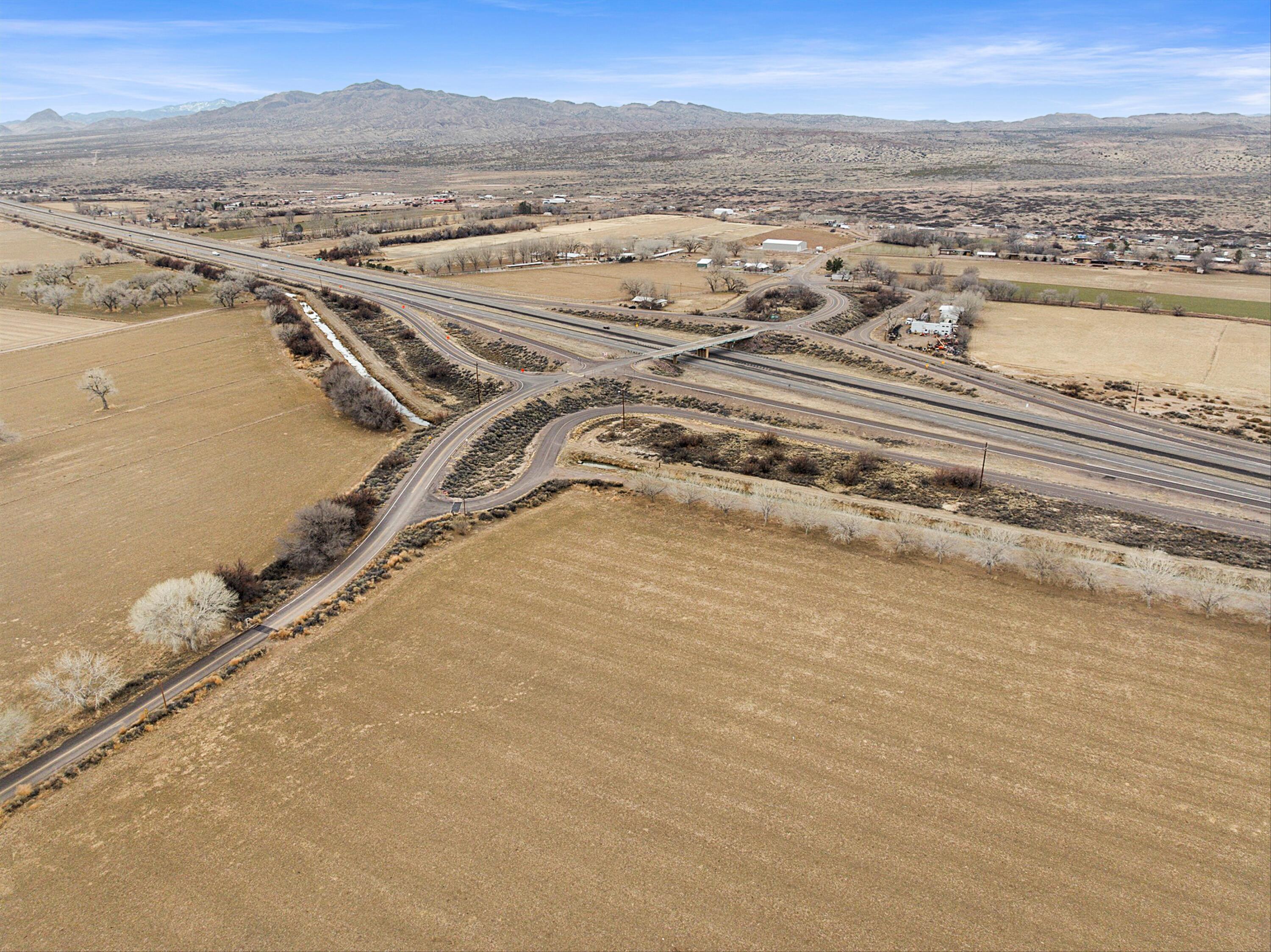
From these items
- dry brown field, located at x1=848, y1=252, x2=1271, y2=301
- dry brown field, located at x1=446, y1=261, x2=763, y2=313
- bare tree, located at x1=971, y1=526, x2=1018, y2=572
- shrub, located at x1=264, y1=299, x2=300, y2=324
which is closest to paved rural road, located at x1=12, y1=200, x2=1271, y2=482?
dry brown field, located at x1=446, y1=261, x2=763, y2=313

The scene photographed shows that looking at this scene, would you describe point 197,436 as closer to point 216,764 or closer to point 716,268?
point 216,764

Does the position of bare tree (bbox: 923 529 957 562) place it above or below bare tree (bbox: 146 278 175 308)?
below

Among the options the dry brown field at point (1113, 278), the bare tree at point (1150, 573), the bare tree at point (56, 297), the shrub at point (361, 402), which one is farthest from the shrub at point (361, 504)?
the dry brown field at point (1113, 278)

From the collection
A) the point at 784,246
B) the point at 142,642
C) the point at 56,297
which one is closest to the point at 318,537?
the point at 142,642

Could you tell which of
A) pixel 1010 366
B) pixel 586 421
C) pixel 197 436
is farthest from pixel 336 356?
pixel 1010 366

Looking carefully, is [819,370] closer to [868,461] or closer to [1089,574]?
[868,461]

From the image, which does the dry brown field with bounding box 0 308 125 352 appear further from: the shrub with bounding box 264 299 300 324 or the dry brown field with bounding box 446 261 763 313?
the dry brown field with bounding box 446 261 763 313
